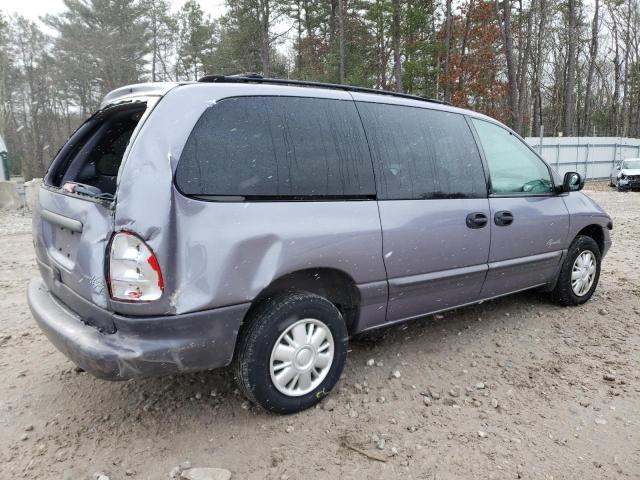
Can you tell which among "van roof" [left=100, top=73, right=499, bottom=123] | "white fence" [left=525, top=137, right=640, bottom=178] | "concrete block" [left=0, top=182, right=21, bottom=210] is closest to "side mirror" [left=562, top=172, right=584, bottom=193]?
"van roof" [left=100, top=73, right=499, bottom=123]

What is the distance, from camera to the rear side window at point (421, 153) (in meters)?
2.95

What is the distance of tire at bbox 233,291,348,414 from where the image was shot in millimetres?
2436

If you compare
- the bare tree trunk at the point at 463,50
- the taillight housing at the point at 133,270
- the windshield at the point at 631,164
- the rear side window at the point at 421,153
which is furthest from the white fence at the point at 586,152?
the taillight housing at the point at 133,270

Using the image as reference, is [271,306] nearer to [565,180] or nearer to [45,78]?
[565,180]

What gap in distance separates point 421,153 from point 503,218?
849mm

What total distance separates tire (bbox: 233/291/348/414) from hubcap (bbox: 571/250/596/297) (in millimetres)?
2626

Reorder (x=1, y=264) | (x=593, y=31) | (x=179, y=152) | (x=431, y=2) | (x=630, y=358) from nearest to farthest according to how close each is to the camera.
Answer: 1. (x=179, y=152)
2. (x=630, y=358)
3. (x=1, y=264)
4. (x=431, y=2)
5. (x=593, y=31)

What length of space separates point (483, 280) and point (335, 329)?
1.36 meters

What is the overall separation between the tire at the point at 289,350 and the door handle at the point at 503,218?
147cm

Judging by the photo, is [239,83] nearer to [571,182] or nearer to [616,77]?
[571,182]

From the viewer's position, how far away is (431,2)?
27.2m

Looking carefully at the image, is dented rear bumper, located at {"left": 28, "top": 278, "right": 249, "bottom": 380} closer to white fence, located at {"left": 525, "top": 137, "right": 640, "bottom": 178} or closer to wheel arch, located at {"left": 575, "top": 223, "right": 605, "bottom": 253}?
wheel arch, located at {"left": 575, "top": 223, "right": 605, "bottom": 253}

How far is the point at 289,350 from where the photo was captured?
101 inches

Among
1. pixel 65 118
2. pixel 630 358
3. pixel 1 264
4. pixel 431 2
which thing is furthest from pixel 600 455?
pixel 65 118
